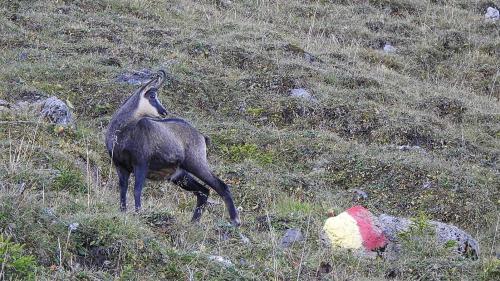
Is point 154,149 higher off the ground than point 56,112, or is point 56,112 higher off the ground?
point 154,149

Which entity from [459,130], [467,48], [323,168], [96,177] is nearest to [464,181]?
[323,168]

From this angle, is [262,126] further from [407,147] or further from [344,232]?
[344,232]

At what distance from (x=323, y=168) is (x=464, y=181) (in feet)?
6.11

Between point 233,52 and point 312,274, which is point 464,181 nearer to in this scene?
point 312,274

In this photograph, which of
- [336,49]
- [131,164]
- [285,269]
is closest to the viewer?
[285,269]

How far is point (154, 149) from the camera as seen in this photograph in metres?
7.65

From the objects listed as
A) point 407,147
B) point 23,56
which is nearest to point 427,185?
point 407,147

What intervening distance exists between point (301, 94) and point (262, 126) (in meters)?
1.41

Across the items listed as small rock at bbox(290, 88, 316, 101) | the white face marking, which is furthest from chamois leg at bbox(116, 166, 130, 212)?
small rock at bbox(290, 88, 316, 101)

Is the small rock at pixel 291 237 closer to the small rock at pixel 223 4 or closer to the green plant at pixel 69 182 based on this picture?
the green plant at pixel 69 182

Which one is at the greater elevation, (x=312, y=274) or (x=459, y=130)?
(x=312, y=274)

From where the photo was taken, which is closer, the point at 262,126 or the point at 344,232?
the point at 344,232

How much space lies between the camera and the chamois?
7.54 metres

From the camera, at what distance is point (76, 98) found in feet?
40.6
